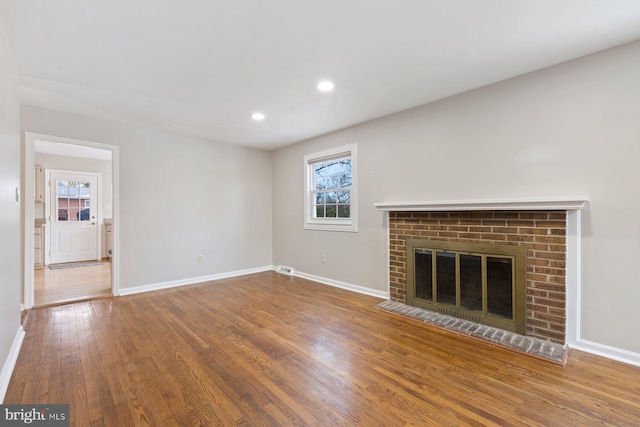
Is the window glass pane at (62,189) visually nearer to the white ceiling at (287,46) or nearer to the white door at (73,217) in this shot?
the white door at (73,217)

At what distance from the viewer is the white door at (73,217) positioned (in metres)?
6.46

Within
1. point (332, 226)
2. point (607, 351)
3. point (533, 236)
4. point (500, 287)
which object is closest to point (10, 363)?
point (332, 226)

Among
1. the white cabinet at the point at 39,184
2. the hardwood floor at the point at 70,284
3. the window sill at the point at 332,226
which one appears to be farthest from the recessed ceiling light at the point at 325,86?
the white cabinet at the point at 39,184

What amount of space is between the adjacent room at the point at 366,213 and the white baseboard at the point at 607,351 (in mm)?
12

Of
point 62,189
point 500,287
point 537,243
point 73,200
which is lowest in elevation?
point 500,287

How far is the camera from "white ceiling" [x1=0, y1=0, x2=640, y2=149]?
185cm

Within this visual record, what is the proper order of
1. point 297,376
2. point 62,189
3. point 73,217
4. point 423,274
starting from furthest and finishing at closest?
point 73,217 → point 62,189 → point 423,274 → point 297,376

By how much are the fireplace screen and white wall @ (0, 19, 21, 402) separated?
3576 mm

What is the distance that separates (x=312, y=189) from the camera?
16.6 ft

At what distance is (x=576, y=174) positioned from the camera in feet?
7.98

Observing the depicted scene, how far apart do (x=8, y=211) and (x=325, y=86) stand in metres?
2.79

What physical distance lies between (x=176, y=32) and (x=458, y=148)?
112 inches

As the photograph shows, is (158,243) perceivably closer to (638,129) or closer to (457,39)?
(457,39)

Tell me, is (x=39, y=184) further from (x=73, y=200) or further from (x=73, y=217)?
(x=73, y=217)
